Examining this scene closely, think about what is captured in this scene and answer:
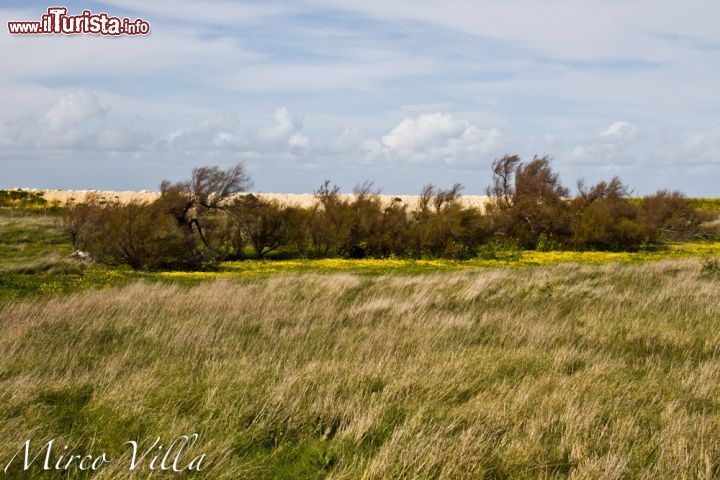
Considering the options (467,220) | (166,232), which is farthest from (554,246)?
(166,232)

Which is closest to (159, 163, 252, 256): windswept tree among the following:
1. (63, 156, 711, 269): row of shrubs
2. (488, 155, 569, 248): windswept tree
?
(63, 156, 711, 269): row of shrubs

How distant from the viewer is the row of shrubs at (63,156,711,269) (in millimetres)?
28891

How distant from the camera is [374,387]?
25.3ft

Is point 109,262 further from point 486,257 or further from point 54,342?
point 54,342

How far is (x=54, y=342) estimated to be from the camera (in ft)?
32.8

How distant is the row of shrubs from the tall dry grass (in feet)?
50.8

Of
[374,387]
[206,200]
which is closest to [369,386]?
[374,387]

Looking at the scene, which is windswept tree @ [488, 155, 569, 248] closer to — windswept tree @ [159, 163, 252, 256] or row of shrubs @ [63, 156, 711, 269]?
row of shrubs @ [63, 156, 711, 269]

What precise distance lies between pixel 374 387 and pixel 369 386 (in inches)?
5.0

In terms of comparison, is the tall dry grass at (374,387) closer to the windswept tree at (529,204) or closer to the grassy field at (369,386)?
the grassy field at (369,386)

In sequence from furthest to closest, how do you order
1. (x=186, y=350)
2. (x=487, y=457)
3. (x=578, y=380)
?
(x=186, y=350), (x=578, y=380), (x=487, y=457)

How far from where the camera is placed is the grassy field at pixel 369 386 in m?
5.80

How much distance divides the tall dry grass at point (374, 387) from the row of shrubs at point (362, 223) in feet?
50.8

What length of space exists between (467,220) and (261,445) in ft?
101
